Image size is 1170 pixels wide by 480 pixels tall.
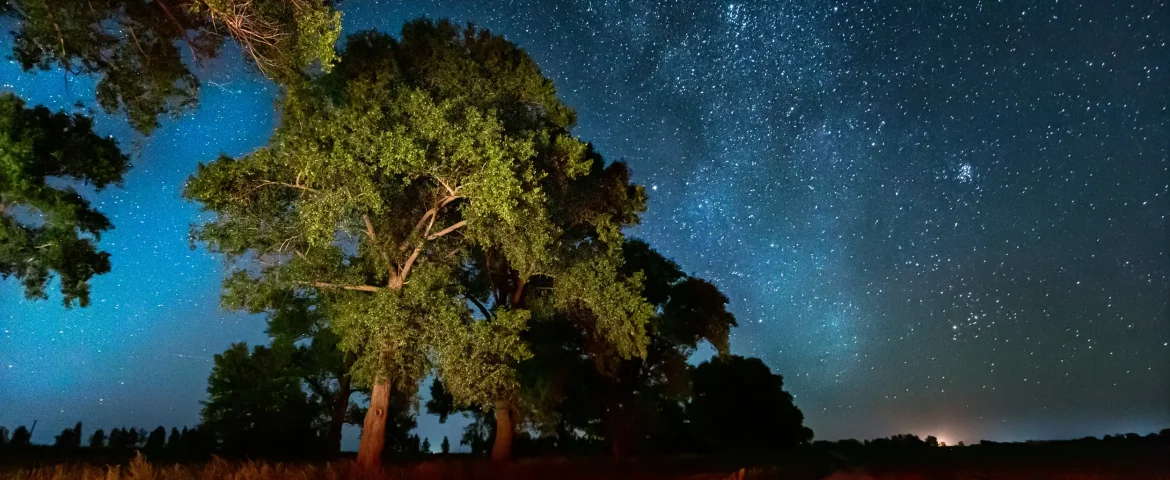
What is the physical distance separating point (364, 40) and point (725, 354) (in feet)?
68.5

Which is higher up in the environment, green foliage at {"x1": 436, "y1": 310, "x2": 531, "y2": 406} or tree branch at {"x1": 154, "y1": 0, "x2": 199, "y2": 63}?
tree branch at {"x1": 154, "y1": 0, "x2": 199, "y2": 63}

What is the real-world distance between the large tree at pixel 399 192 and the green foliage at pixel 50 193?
7.73 ft

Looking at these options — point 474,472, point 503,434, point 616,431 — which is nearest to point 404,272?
point 474,472

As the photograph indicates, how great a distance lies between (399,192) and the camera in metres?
18.0

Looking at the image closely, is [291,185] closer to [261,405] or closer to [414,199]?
[414,199]

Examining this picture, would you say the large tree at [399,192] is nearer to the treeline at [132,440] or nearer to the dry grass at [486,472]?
the dry grass at [486,472]

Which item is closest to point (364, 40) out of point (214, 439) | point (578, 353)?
point (578, 353)

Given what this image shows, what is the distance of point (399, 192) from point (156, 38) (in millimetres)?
6605

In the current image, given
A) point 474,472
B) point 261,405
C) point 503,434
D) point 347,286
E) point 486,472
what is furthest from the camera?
point 261,405

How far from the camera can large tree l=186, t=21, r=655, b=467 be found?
1555 cm

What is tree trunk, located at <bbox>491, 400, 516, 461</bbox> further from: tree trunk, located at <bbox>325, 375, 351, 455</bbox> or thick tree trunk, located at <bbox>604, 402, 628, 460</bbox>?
tree trunk, located at <bbox>325, 375, 351, 455</bbox>

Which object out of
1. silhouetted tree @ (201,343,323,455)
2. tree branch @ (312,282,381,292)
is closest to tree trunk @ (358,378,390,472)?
tree branch @ (312,282,381,292)

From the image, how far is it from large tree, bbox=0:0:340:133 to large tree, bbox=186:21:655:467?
2234 millimetres

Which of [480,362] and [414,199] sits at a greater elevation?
[414,199]
